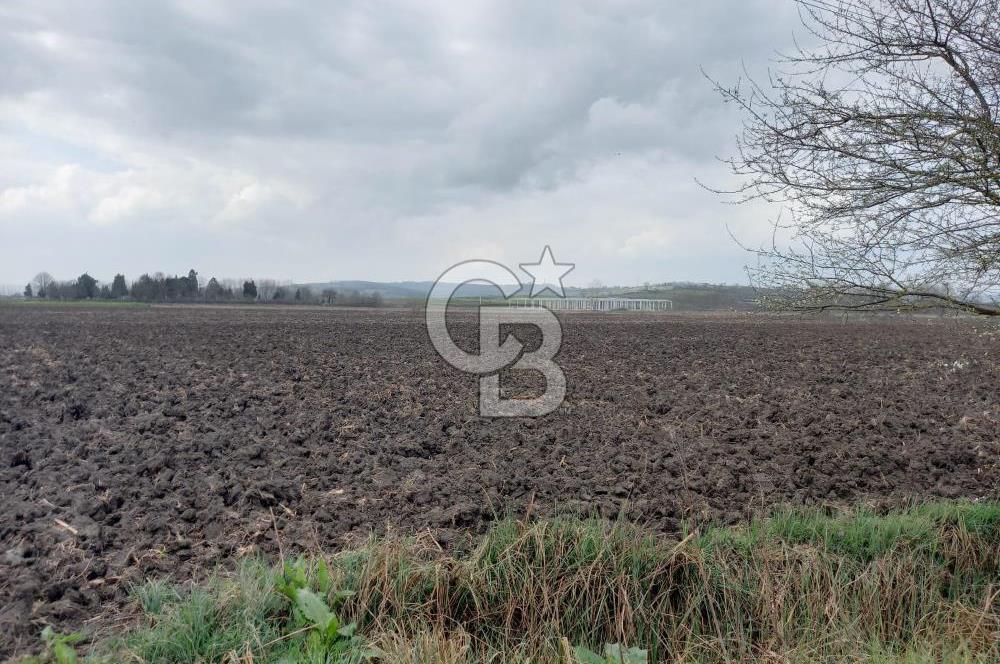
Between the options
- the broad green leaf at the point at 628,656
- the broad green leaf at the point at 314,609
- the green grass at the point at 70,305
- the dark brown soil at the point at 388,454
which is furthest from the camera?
the green grass at the point at 70,305

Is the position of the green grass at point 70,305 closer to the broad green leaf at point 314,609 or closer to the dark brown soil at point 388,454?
the dark brown soil at point 388,454

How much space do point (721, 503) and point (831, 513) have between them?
1180 millimetres

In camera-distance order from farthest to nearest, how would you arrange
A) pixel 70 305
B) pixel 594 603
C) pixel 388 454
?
pixel 70 305 → pixel 388 454 → pixel 594 603

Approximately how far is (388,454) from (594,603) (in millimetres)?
4901

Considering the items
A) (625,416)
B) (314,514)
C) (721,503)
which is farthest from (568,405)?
(314,514)

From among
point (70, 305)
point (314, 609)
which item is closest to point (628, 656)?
point (314, 609)

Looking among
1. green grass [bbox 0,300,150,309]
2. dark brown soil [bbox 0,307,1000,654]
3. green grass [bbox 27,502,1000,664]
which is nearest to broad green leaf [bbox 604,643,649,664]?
green grass [bbox 27,502,1000,664]

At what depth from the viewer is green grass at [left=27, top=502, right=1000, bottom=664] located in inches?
179

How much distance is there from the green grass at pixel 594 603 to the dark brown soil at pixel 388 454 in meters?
0.89

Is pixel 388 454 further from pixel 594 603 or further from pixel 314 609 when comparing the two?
pixel 314 609

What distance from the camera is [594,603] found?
535 centimetres

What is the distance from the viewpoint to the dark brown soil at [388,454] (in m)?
6.50

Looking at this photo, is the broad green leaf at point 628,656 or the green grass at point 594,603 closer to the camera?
the broad green leaf at point 628,656

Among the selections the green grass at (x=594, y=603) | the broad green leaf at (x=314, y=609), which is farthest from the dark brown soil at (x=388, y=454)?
the broad green leaf at (x=314, y=609)
